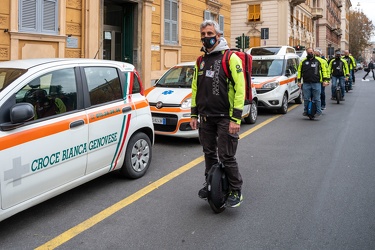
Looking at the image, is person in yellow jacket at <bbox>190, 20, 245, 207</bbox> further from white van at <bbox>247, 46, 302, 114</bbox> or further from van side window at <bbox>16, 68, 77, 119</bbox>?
white van at <bbox>247, 46, 302, 114</bbox>

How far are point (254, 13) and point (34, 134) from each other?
36.7 meters

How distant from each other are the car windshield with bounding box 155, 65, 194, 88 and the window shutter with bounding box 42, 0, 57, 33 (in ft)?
12.9

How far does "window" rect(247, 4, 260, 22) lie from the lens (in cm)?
3769

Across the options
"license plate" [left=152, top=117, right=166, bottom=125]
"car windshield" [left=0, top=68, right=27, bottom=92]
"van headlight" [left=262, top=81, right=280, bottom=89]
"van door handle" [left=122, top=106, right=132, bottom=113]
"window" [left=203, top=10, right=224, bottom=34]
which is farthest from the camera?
"window" [left=203, top=10, right=224, bottom=34]

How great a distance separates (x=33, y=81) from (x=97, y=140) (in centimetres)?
101

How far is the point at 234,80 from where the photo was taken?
4.01 metres

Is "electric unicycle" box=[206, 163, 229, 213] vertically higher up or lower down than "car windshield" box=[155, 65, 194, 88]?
lower down

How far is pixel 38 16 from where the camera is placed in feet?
33.4

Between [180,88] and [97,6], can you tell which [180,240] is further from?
[97,6]

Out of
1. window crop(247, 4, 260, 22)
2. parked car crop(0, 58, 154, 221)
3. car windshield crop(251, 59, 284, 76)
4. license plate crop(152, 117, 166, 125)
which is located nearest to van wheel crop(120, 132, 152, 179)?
parked car crop(0, 58, 154, 221)

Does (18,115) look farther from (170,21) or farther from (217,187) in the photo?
(170,21)

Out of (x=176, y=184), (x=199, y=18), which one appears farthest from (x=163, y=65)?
(x=176, y=184)

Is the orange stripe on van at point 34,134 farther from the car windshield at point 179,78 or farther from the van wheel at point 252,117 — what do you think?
the van wheel at point 252,117

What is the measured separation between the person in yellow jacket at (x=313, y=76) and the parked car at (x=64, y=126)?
20.7 ft
